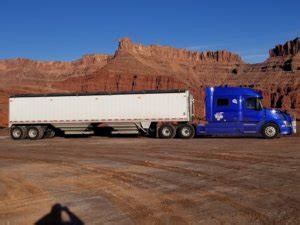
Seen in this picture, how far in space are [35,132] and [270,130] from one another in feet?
50.9

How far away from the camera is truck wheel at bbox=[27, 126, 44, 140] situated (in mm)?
31156

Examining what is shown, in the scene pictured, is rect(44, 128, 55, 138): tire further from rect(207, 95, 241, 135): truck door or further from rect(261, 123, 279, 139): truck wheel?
rect(261, 123, 279, 139): truck wheel

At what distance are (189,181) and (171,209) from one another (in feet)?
11.7

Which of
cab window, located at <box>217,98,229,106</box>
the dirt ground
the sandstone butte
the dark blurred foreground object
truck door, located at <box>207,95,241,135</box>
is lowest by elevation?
the dark blurred foreground object

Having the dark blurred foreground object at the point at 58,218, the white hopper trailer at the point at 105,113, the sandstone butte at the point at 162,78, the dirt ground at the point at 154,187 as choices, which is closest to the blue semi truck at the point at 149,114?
the white hopper trailer at the point at 105,113

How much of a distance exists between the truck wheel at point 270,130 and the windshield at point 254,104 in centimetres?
112

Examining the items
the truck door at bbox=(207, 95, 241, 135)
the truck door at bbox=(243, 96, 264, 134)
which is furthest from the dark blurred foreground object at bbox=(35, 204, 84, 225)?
the truck door at bbox=(243, 96, 264, 134)

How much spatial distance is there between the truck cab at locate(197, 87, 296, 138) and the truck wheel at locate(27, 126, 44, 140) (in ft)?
37.1

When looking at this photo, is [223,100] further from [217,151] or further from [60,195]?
[60,195]

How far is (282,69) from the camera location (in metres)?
182

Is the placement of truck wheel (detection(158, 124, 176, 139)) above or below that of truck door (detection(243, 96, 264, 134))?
below

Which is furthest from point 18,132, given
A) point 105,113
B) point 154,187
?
point 154,187

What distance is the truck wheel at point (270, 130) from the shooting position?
27.4m

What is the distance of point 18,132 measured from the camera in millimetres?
31406
